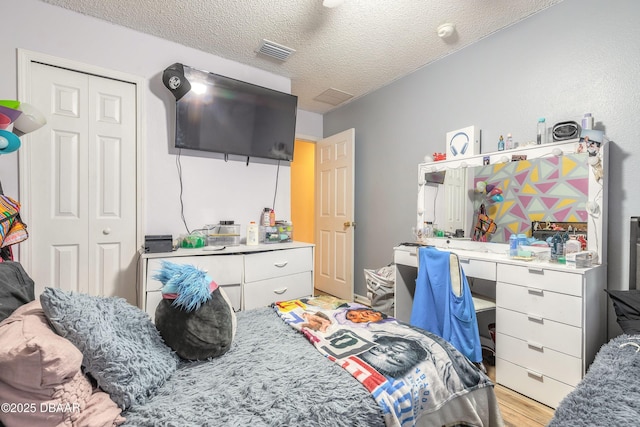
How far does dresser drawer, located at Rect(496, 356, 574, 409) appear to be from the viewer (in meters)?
1.71

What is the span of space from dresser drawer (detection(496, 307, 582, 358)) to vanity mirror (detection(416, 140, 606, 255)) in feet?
1.92

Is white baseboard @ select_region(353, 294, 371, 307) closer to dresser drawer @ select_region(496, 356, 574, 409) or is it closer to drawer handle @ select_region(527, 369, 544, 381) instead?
dresser drawer @ select_region(496, 356, 574, 409)

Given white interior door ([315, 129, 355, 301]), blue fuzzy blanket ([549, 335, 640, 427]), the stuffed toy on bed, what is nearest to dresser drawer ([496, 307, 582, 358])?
blue fuzzy blanket ([549, 335, 640, 427])

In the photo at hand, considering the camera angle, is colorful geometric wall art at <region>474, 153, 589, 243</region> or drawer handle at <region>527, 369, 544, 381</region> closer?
drawer handle at <region>527, 369, 544, 381</region>

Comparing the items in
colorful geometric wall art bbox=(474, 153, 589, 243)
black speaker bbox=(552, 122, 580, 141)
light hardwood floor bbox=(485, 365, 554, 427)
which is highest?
black speaker bbox=(552, 122, 580, 141)

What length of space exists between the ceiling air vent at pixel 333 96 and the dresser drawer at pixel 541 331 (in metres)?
2.91

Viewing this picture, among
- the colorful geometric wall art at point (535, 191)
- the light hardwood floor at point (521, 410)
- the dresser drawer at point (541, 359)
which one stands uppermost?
the colorful geometric wall art at point (535, 191)

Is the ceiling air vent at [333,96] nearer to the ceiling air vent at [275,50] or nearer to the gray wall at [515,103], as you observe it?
the gray wall at [515,103]

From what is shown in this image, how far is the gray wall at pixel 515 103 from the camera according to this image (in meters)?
1.87

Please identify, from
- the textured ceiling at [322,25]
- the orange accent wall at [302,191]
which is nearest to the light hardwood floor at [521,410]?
the textured ceiling at [322,25]

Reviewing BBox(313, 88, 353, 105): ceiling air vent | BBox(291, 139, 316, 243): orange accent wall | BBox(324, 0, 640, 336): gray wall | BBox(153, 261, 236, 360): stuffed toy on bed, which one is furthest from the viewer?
BBox(291, 139, 316, 243): orange accent wall

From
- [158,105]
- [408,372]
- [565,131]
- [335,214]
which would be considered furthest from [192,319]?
[335,214]

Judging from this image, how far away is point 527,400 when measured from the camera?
1.82m

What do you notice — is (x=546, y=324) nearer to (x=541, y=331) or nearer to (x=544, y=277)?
(x=541, y=331)
